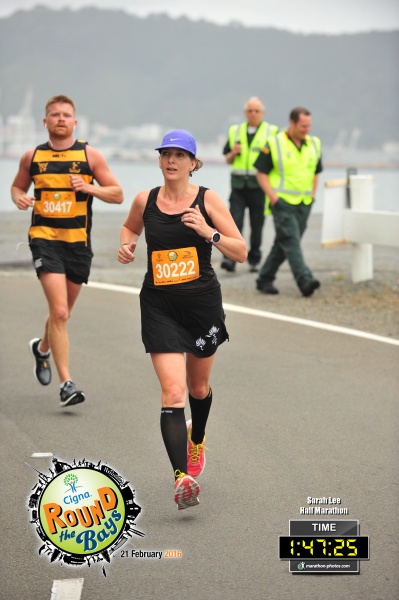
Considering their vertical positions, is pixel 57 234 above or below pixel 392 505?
above

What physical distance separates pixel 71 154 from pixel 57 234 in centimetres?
53

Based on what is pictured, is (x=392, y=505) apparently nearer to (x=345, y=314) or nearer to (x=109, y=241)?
(x=345, y=314)

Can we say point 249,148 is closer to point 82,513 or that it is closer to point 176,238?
point 176,238

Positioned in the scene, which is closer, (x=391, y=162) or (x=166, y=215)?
(x=166, y=215)

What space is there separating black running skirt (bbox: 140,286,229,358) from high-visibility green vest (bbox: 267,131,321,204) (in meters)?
6.83

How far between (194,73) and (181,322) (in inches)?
2785

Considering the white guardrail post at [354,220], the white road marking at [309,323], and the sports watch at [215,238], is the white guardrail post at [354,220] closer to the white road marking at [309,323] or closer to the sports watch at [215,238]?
the white road marking at [309,323]

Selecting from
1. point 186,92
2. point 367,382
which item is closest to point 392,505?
point 367,382

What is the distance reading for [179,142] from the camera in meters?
5.66

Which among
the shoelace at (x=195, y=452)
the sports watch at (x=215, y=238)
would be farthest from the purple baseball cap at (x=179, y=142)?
the shoelace at (x=195, y=452)

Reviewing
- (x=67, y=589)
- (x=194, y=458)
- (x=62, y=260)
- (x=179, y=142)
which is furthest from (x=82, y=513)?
(x=62, y=260)

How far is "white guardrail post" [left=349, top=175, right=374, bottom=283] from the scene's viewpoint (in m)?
13.8

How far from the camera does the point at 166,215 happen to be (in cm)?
578

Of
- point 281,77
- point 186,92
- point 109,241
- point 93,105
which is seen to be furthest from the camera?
point 93,105
